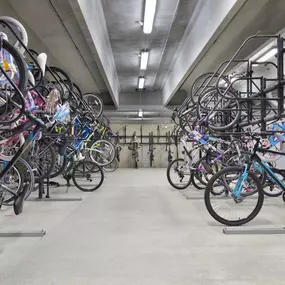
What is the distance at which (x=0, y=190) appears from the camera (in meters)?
3.17

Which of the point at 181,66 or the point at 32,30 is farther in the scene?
the point at 181,66

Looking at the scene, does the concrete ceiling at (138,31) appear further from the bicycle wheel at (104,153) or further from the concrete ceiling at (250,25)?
the bicycle wheel at (104,153)

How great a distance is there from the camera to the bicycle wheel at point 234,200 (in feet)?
11.8

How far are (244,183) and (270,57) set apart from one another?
4.33m

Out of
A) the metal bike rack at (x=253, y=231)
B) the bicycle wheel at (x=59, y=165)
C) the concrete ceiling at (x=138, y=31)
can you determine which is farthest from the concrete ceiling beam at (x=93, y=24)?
the metal bike rack at (x=253, y=231)

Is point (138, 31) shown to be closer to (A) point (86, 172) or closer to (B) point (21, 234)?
(A) point (86, 172)

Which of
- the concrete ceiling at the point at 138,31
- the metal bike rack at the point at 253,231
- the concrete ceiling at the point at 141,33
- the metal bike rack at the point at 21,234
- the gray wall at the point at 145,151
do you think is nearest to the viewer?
the metal bike rack at the point at 21,234

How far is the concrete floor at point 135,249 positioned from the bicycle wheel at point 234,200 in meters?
0.18

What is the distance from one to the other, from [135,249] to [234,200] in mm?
1859

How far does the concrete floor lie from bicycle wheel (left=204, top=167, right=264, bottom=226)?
0.59 feet

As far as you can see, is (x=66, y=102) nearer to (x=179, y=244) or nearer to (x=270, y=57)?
(x=179, y=244)

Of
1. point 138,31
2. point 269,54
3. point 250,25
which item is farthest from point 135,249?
point 269,54

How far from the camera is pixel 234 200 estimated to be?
418 centimetres

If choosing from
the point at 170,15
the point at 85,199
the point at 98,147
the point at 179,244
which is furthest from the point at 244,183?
the point at 98,147
